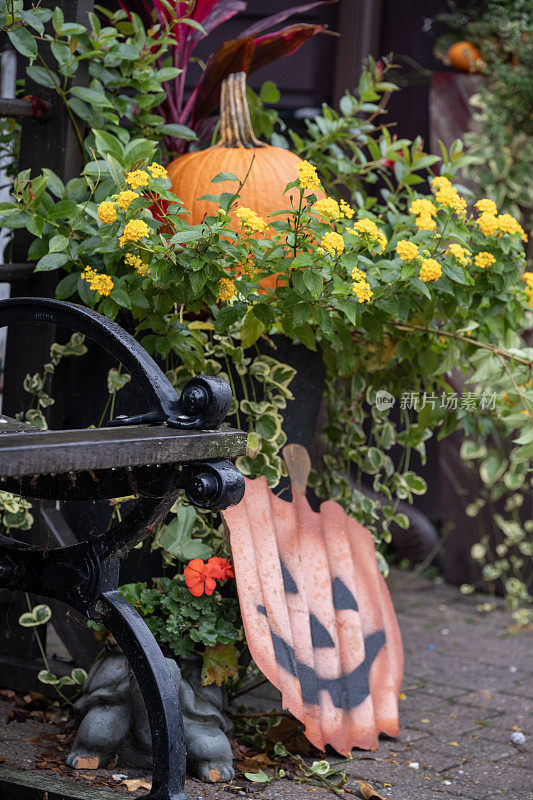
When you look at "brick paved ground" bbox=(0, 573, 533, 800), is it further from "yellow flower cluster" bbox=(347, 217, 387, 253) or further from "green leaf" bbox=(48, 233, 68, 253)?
"yellow flower cluster" bbox=(347, 217, 387, 253)

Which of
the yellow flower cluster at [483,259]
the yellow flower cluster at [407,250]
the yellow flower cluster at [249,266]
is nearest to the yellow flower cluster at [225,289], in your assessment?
the yellow flower cluster at [249,266]

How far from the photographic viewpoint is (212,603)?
2025 millimetres

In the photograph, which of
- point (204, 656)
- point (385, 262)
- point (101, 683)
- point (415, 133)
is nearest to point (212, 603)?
point (204, 656)

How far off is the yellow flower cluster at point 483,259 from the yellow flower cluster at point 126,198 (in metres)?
0.82

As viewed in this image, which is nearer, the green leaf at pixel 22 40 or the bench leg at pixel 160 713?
the bench leg at pixel 160 713

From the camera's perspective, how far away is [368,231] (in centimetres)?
203

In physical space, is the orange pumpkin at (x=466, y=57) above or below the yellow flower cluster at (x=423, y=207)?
above

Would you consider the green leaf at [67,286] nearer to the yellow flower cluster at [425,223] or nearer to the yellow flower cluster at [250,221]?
the yellow flower cluster at [250,221]

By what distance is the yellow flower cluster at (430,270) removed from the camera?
2.03m

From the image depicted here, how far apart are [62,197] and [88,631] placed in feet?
3.21

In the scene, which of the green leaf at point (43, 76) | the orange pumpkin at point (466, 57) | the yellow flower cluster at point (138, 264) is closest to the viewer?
the yellow flower cluster at point (138, 264)

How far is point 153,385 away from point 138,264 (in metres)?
0.47

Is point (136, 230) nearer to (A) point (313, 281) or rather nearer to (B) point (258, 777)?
(A) point (313, 281)

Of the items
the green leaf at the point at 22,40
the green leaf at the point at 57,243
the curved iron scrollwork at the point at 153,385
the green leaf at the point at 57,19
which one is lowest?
the curved iron scrollwork at the point at 153,385
